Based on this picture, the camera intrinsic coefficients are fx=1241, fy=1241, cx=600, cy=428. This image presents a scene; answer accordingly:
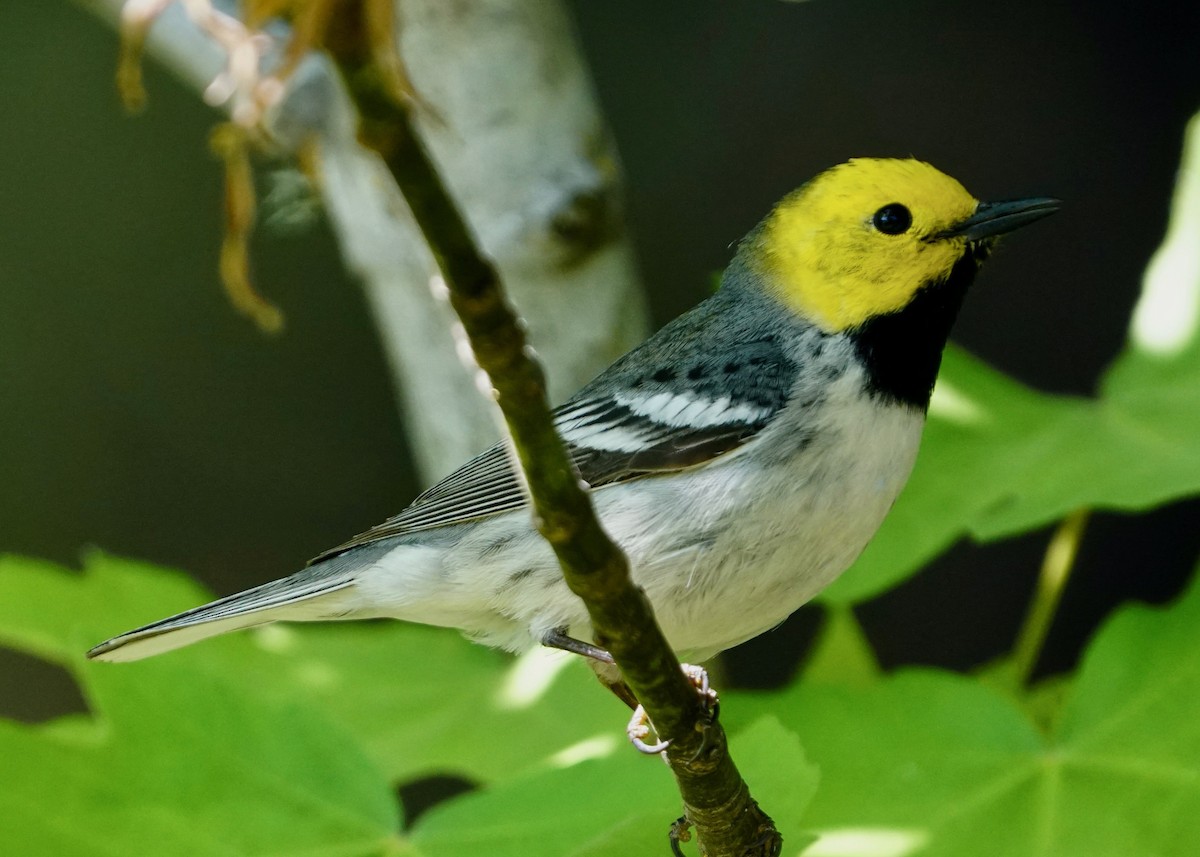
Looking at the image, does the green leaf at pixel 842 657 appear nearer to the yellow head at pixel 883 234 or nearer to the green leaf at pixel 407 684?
the green leaf at pixel 407 684

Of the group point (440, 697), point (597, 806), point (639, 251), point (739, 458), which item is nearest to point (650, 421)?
point (739, 458)

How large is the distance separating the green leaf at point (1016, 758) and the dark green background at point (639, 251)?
1764 mm

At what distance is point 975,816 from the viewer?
1219 mm

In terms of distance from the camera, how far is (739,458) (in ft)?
4.08

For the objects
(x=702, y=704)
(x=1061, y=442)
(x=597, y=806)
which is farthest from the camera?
(x=1061, y=442)

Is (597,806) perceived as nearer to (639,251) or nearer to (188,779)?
(188,779)

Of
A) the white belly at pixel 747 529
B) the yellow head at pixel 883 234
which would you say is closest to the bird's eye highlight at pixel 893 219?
the yellow head at pixel 883 234

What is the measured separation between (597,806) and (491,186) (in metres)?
0.89

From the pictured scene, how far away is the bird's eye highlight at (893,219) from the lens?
1.31 m

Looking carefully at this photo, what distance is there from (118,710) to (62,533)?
256cm

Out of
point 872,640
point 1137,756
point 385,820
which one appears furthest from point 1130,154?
point 385,820

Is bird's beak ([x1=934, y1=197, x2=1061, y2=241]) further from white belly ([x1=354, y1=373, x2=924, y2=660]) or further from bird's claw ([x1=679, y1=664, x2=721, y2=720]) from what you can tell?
bird's claw ([x1=679, y1=664, x2=721, y2=720])

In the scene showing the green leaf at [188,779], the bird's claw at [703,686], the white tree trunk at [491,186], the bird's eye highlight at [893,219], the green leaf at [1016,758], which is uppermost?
the white tree trunk at [491,186]

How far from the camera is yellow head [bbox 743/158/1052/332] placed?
1.31 m
